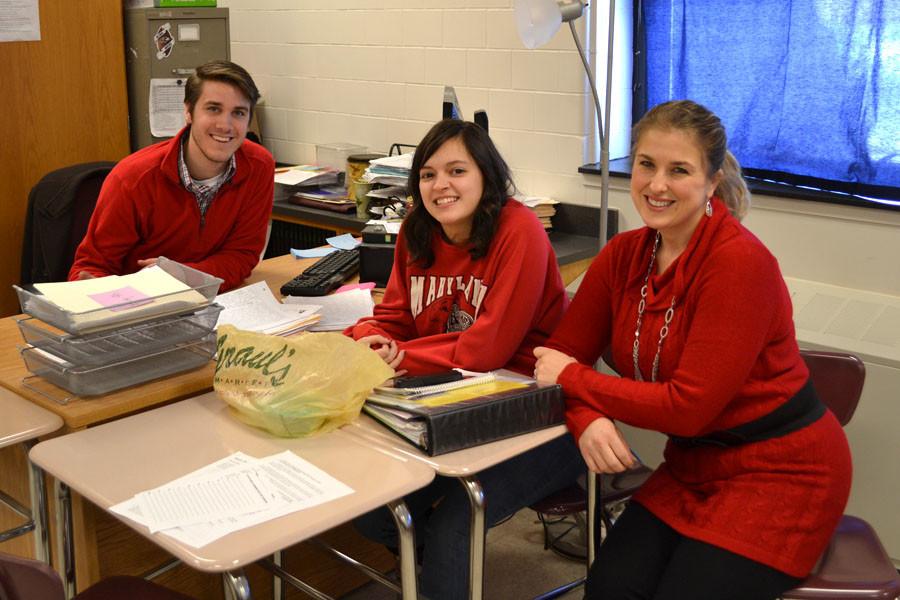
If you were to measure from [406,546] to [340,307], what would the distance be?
97cm

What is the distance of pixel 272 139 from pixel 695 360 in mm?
3101

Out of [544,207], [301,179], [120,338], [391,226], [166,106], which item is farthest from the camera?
[166,106]

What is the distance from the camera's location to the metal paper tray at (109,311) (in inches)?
74.4

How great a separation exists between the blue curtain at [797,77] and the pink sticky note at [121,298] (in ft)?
6.47

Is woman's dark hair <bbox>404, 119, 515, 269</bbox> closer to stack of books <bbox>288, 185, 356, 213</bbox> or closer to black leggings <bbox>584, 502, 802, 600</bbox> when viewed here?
black leggings <bbox>584, 502, 802, 600</bbox>

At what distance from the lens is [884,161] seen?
2859 mm

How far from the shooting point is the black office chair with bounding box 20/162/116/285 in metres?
3.07

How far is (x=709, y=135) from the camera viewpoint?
73.0 inches

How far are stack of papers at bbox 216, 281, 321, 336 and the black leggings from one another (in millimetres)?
885

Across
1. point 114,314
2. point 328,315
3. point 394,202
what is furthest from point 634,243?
point 394,202

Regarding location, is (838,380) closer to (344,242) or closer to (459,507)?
(459,507)

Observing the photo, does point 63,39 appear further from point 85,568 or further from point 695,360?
point 695,360

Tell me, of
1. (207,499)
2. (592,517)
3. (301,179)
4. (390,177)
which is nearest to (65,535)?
(207,499)

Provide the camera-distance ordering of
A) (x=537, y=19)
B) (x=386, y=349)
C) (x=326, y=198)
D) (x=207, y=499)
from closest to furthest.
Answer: (x=207, y=499)
(x=386, y=349)
(x=537, y=19)
(x=326, y=198)
